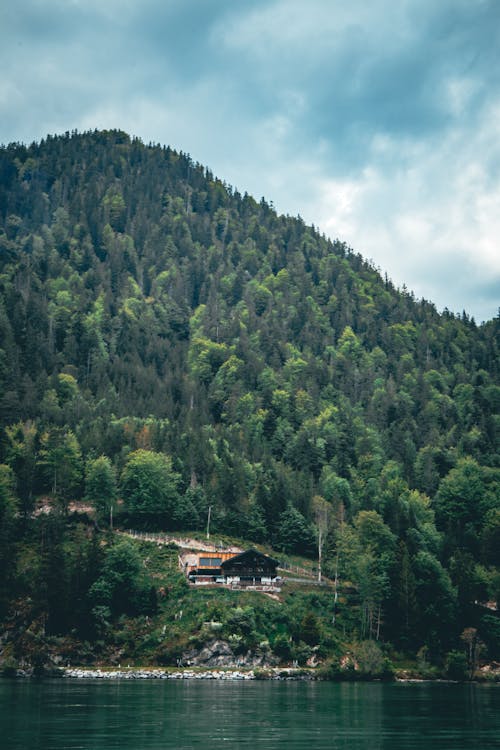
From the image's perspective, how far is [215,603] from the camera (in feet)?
348

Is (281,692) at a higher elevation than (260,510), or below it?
below

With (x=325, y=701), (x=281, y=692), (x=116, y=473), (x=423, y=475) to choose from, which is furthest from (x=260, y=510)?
(x=325, y=701)

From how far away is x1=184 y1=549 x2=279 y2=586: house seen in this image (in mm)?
115062

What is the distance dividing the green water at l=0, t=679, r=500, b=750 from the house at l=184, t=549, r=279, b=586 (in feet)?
105

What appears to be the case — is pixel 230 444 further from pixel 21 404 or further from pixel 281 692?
pixel 281 692

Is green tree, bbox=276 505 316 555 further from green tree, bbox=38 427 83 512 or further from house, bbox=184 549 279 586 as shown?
green tree, bbox=38 427 83 512

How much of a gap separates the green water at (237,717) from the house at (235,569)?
31975 mm

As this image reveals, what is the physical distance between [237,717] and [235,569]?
61.4 meters

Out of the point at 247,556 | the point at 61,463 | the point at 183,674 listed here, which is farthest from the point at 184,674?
the point at 61,463

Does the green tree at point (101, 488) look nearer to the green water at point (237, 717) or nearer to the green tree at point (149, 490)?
the green tree at point (149, 490)

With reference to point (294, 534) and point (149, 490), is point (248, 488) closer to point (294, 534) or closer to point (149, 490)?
point (294, 534)

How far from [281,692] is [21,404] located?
97889 millimetres

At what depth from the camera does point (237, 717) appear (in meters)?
55.0

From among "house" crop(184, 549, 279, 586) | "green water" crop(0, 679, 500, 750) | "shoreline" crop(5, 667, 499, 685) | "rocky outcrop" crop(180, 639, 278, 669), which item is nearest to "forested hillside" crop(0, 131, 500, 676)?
"shoreline" crop(5, 667, 499, 685)
